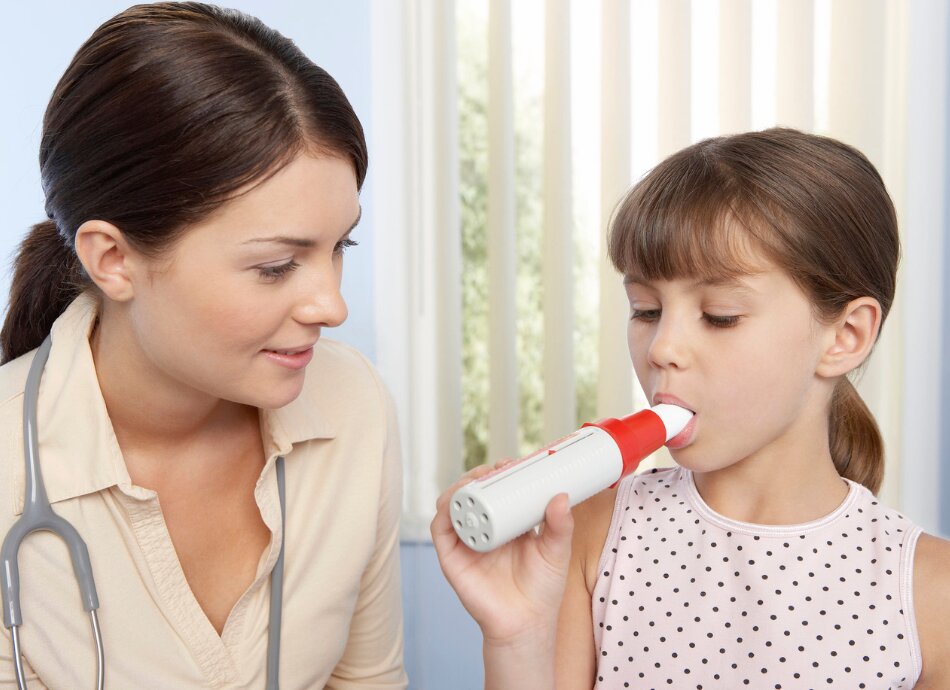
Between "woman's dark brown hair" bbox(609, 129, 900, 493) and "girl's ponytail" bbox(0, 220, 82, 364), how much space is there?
64 cm

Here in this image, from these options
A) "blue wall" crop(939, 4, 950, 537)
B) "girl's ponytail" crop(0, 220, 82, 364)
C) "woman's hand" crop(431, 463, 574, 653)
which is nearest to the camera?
"woman's hand" crop(431, 463, 574, 653)

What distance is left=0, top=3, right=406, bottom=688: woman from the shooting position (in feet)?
3.22

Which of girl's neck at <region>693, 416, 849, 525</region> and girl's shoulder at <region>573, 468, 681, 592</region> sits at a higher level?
girl's neck at <region>693, 416, 849, 525</region>

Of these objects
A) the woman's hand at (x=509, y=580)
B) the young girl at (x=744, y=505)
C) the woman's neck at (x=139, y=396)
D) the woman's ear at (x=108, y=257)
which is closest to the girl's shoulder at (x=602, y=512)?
the young girl at (x=744, y=505)

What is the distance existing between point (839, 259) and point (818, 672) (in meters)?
0.41

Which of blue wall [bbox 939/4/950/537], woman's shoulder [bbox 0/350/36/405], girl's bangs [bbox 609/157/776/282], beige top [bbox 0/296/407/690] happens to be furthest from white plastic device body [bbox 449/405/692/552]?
blue wall [bbox 939/4/950/537]

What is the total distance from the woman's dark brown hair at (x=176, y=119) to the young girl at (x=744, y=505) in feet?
1.17

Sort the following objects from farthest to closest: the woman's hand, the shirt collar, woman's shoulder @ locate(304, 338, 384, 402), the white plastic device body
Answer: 1. woman's shoulder @ locate(304, 338, 384, 402)
2. the shirt collar
3. the woman's hand
4. the white plastic device body

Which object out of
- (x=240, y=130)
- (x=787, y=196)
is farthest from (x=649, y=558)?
(x=240, y=130)

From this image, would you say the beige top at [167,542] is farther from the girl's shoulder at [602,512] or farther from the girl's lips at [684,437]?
the girl's lips at [684,437]

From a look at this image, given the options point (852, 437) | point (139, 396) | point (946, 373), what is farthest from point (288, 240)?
point (946, 373)

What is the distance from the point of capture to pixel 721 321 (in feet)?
3.21

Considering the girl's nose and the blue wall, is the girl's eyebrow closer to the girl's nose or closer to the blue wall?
the girl's nose

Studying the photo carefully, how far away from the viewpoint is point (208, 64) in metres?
0.98
